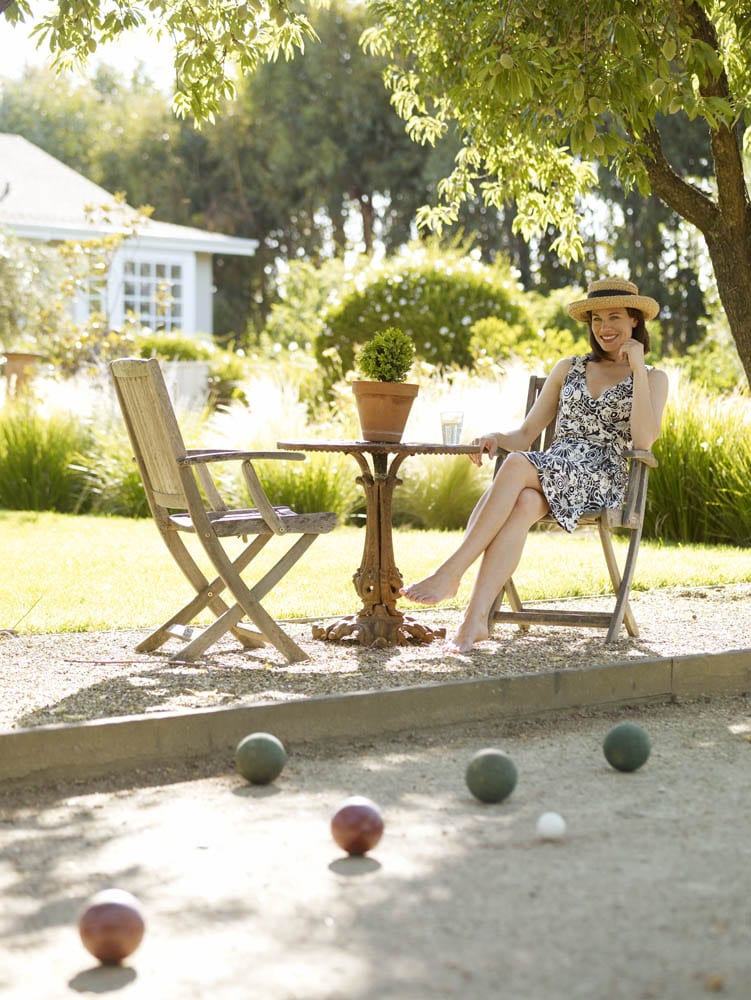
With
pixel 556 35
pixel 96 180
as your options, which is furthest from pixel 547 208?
pixel 96 180

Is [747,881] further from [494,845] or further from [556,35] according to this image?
[556,35]

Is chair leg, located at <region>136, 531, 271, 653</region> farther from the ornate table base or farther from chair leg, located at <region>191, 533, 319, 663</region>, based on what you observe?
the ornate table base

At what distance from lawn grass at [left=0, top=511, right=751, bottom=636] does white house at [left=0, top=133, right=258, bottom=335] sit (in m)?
12.9

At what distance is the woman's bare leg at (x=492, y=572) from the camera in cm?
515

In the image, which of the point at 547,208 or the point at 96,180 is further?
the point at 96,180

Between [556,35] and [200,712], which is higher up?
[556,35]

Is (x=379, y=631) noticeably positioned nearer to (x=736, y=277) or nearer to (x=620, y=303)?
(x=620, y=303)

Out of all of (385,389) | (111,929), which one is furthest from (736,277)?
(111,929)

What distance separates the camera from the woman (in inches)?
203

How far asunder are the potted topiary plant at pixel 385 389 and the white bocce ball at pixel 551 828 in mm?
2625

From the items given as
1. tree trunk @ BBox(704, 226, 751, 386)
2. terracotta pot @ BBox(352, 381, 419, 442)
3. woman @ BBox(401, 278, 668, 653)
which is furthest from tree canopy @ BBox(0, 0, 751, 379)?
terracotta pot @ BBox(352, 381, 419, 442)

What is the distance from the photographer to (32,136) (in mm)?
47406

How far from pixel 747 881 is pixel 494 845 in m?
0.58

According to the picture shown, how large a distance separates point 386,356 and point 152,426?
1.09m
